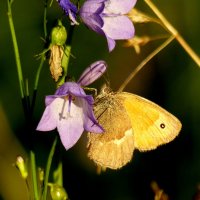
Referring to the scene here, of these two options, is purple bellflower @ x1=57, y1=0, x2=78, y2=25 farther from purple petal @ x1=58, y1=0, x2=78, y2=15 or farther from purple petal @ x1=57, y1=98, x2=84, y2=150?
purple petal @ x1=57, y1=98, x2=84, y2=150

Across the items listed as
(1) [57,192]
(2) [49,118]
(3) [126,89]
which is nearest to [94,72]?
(2) [49,118]

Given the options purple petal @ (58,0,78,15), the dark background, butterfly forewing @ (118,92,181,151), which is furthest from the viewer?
the dark background

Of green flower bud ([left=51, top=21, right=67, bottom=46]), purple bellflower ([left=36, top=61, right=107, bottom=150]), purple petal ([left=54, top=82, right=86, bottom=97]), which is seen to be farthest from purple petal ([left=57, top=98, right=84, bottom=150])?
green flower bud ([left=51, top=21, right=67, bottom=46])

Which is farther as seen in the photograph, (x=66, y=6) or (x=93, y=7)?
(x=93, y=7)

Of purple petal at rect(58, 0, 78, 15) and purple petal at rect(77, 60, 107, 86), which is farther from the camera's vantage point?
purple petal at rect(77, 60, 107, 86)

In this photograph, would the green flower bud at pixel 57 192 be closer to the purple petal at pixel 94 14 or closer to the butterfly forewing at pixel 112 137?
the butterfly forewing at pixel 112 137

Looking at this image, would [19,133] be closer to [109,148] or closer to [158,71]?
[158,71]

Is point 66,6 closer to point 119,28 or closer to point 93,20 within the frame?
point 93,20

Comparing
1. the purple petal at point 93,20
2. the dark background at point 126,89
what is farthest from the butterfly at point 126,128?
the dark background at point 126,89
